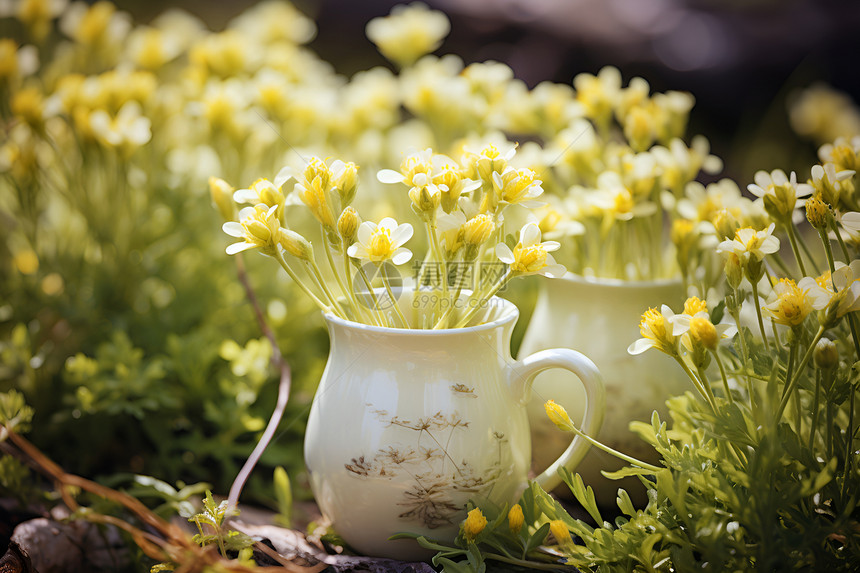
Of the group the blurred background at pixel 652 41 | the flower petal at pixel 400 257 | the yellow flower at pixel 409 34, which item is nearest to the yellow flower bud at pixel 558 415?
the flower petal at pixel 400 257

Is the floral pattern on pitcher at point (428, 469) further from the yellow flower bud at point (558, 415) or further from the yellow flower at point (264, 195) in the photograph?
the yellow flower at point (264, 195)

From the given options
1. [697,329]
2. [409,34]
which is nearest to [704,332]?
[697,329]

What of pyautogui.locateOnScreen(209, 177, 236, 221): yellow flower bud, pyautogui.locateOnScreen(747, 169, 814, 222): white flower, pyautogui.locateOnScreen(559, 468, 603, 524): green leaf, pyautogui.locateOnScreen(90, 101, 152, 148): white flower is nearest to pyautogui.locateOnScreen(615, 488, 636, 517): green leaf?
pyautogui.locateOnScreen(559, 468, 603, 524): green leaf

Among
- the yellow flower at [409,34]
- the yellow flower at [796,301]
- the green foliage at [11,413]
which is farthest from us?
the yellow flower at [409,34]

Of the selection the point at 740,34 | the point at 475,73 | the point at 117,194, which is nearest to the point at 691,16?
the point at 740,34

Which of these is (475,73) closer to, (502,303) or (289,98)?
(289,98)

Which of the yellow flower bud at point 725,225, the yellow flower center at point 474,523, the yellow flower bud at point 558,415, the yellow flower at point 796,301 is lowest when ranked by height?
the yellow flower center at point 474,523
